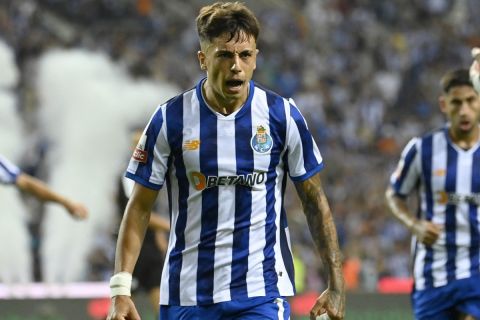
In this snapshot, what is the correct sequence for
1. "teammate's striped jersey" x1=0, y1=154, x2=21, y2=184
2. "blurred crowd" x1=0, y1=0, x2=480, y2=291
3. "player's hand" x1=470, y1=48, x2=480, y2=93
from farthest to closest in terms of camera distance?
"blurred crowd" x1=0, y1=0, x2=480, y2=291 < "teammate's striped jersey" x1=0, y1=154, x2=21, y2=184 < "player's hand" x1=470, y1=48, x2=480, y2=93

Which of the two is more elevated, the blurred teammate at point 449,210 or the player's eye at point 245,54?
the player's eye at point 245,54

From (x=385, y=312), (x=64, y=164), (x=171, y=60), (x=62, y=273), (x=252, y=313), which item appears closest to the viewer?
(x=252, y=313)

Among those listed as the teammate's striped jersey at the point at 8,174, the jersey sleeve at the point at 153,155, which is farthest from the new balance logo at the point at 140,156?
the teammate's striped jersey at the point at 8,174

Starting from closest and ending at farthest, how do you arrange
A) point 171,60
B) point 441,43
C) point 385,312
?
point 385,312 < point 171,60 < point 441,43

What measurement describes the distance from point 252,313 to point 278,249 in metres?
0.33

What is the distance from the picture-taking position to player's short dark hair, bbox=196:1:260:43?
16.9 ft

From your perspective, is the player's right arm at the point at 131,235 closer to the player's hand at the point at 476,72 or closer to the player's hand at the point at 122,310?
the player's hand at the point at 122,310

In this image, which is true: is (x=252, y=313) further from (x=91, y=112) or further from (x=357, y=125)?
(x=357, y=125)

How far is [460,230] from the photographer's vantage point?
743 cm

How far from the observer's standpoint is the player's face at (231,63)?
511cm

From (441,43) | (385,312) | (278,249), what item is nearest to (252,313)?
(278,249)

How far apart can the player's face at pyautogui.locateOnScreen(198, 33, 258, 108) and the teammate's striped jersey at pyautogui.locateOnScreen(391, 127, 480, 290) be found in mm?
2654

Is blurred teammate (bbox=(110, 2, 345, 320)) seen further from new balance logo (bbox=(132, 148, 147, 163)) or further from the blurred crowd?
the blurred crowd

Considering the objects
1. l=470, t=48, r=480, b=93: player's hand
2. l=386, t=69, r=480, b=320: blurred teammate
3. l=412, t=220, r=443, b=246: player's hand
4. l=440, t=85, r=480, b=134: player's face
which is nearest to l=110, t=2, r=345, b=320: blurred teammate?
l=470, t=48, r=480, b=93: player's hand
